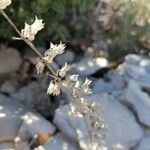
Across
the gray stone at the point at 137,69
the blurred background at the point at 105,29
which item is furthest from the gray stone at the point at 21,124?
the gray stone at the point at 137,69

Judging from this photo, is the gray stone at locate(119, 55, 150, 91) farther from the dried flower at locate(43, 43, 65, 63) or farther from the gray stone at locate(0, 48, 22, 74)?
the dried flower at locate(43, 43, 65, 63)

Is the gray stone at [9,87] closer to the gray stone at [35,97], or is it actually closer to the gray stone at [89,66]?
the gray stone at [35,97]

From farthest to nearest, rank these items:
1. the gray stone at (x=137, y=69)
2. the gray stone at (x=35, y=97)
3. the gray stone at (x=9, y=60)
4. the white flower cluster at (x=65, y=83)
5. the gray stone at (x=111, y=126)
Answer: the gray stone at (x=9, y=60), the gray stone at (x=137, y=69), the gray stone at (x=35, y=97), the gray stone at (x=111, y=126), the white flower cluster at (x=65, y=83)

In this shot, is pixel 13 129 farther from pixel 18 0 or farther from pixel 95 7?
pixel 95 7

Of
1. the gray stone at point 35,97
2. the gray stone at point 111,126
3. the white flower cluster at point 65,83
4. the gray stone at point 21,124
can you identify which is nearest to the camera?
the white flower cluster at point 65,83

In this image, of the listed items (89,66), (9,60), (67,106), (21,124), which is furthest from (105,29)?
(21,124)

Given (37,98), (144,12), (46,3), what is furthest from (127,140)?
(144,12)

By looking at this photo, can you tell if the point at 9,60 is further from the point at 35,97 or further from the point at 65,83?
the point at 65,83

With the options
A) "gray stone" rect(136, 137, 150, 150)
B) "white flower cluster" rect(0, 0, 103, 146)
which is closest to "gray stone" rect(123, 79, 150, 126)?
"gray stone" rect(136, 137, 150, 150)
